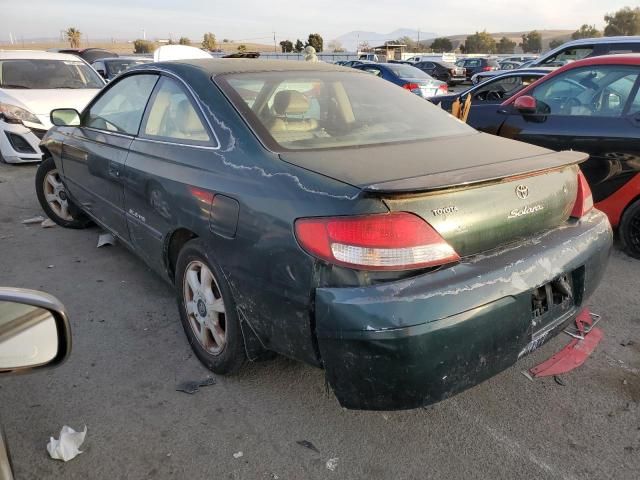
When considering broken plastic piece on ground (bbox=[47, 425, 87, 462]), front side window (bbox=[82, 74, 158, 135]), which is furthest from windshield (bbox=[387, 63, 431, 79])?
broken plastic piece on ground (bbox=[47, 425, 87, 462])

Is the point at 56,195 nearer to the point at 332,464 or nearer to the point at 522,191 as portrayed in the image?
the point at 332,464

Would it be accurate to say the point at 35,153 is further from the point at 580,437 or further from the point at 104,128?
the point at 580,437

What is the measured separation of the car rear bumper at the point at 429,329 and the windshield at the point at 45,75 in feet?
25.9

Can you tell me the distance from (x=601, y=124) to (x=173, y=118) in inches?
135

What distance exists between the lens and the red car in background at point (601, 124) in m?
4.12

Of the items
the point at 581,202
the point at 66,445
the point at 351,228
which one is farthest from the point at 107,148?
the point at 581,202

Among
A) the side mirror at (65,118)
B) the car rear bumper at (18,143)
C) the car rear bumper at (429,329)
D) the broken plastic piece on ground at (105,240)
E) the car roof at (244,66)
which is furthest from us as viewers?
the car rear bumper at (18,143)

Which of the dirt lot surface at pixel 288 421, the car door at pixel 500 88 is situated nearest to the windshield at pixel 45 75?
the car door at pixel 500 88

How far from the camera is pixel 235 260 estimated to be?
7.37 feet

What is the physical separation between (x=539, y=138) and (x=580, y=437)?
10.2 feet

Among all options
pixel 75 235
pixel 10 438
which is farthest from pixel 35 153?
pixel 10 438

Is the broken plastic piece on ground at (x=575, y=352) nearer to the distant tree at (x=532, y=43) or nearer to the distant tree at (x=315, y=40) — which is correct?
the distant tree at (x=315, y=40)

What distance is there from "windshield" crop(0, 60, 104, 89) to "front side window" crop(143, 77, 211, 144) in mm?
6010

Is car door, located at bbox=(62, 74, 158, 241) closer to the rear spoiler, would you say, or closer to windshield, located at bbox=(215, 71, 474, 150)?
windshield, located at bbox=(215, 71, 474, 150)
